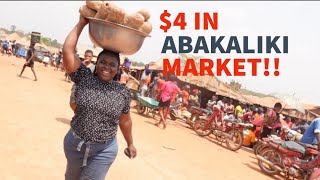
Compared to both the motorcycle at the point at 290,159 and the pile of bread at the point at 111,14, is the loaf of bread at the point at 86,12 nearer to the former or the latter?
the pile of bread at the point at 111,14

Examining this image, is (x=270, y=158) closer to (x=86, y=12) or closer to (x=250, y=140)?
(x=250, y=140)

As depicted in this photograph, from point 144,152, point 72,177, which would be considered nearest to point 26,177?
point 72,177

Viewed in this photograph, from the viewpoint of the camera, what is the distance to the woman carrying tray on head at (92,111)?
2695 millimetres

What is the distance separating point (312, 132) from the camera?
7.29 metres

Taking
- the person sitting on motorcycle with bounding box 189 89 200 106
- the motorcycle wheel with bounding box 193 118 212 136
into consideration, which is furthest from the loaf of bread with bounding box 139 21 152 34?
the person sitting on motorcycle with bounding box 189 89 200 106

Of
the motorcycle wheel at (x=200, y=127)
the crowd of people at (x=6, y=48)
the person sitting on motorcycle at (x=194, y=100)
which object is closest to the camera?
the motorcycle wheel at (x=200, y=127)

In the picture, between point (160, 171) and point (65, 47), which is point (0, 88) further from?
point (65, 47)

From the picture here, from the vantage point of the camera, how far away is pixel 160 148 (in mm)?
7898

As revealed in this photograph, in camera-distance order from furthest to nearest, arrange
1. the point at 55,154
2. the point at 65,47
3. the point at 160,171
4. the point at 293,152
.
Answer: the point at 293,152, the point at 160,171, the point at 55,154, the point at 65,47

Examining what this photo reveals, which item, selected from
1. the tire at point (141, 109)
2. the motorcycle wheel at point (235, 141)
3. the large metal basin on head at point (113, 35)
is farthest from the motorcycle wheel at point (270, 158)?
the large metal basin on head at point (113, 35)

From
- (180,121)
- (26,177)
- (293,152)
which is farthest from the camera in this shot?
(180,121)

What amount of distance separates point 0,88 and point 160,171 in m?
6.40

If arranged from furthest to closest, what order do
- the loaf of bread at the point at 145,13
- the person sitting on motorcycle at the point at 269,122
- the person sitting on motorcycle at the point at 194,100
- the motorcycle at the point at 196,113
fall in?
the person sitting on motorcycle at the point at 194,100 < the motorcycle at the point at 196,113 < the person sitting on motorcycle at the point at 269,122 < the loaf of bread at the point at 145,13

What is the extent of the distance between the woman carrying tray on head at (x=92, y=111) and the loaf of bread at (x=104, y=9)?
17 centimetres
